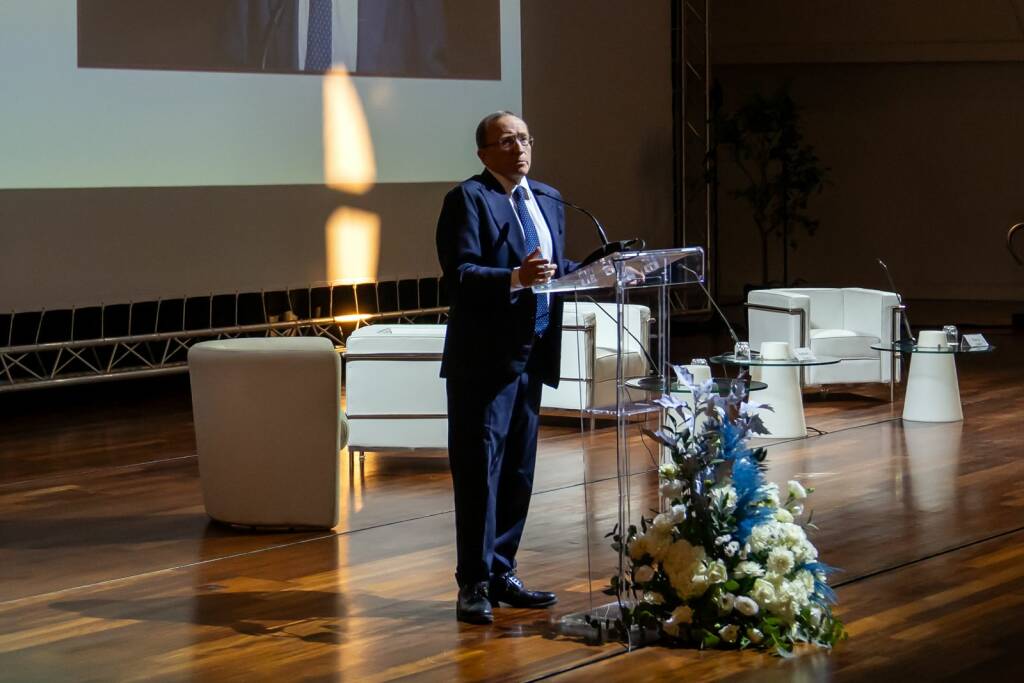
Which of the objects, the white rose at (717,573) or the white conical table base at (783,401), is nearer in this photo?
the white rose at (717,573)

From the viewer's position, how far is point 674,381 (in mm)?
7359

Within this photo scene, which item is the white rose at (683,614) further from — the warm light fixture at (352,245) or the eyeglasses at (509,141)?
the warm light fixture at (352,245)

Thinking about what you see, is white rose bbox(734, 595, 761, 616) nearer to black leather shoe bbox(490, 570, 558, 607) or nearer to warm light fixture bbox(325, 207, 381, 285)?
black leather shoe bbox(490, 570, 558, 607)

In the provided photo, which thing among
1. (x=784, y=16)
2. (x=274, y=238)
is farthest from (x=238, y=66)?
(x=784, y=16)

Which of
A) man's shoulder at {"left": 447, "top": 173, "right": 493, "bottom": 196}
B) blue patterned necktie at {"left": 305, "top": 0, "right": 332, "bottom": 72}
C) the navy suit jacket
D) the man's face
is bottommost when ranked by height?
the navy suit jacket

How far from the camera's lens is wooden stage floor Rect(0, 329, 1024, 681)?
4.19 metres

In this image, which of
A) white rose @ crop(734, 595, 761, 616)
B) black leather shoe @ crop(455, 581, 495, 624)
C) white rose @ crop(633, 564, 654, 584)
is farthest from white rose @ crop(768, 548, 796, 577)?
black leather shoe @ crop(455, 581, 495, 624)

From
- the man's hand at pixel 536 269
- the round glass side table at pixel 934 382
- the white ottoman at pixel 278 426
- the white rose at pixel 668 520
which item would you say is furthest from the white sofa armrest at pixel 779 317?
the man's hand at pixel 536 269

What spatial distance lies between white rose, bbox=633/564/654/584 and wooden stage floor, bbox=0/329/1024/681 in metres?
0.14

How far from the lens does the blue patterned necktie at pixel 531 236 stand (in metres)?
4.45

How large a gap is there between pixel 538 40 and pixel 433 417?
573 centimetres

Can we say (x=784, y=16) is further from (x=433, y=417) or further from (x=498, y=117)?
(x=498, y=117)

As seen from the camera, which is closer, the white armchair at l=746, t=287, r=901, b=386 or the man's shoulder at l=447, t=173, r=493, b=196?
the man's shoulder at l=447, t=173, r=493, b=196

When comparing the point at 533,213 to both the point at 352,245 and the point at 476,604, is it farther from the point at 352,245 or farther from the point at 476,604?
the point at 352,245
